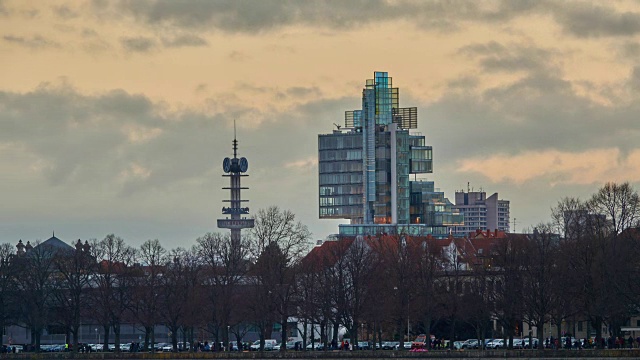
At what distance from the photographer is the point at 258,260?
140 m

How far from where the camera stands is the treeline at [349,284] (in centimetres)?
12550

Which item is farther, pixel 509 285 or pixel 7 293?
pixel 7 293

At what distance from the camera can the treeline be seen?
125500 millimetres

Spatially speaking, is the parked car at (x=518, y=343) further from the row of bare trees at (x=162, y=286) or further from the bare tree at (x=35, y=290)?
the bare tree at (x=35, y=290)

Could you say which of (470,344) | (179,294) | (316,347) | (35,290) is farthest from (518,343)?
(35,290)

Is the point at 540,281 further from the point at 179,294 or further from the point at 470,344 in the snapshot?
the point at 179,294

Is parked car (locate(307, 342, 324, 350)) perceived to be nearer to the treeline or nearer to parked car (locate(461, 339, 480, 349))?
the treeline

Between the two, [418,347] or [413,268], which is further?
[413,268]

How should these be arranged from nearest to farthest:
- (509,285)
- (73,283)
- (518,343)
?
(509,285)
(518,343)
(73,283)

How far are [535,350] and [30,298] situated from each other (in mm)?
57781

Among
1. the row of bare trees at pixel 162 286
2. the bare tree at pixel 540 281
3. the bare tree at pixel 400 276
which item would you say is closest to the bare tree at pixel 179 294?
the row of bare trees at pixel 162 286

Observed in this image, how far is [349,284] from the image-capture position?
138250mm

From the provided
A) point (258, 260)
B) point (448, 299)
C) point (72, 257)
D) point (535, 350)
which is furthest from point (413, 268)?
point (72, 257)

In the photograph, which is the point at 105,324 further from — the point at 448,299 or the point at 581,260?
the point at 581,260
